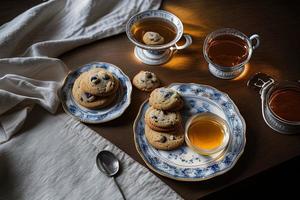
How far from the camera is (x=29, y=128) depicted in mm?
890

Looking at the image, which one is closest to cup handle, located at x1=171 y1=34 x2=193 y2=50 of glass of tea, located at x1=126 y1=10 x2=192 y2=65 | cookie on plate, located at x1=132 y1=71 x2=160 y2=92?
glass of tea, located at x1=126 y1=10 x2=192 y2=65

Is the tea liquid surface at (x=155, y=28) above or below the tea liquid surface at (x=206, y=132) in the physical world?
above

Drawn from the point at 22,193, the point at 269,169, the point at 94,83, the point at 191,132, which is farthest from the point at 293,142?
the point at 22,193

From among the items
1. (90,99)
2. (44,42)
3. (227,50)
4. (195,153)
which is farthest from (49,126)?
(227,50)

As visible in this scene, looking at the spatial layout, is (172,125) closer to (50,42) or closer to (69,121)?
(69,121)

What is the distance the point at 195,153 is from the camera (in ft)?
2.77

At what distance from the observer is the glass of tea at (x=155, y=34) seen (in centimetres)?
97

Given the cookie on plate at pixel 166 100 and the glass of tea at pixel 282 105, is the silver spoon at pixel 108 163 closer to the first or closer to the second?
the cookie on plate at pixel 166 100

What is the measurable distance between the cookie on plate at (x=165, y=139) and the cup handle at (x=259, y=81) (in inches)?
9.1

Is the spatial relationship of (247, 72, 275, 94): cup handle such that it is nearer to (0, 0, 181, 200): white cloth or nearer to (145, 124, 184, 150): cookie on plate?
(145, 124, 184, 150): cookie on plate

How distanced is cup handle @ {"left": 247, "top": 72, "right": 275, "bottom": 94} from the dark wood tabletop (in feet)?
0.04

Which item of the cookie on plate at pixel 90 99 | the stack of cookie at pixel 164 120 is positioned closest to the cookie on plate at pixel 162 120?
the stack of cookie at pixel 164 120

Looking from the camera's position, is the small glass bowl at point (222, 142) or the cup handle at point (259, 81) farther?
the cup handle at point (259, 81)

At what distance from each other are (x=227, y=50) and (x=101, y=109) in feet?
1.14
